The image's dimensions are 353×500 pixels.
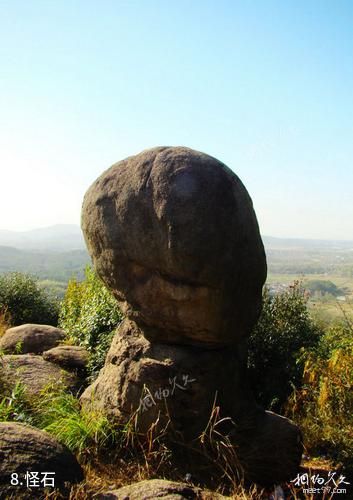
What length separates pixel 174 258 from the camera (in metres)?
5.53

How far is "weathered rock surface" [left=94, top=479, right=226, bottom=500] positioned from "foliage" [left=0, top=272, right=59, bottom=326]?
34.4 feet

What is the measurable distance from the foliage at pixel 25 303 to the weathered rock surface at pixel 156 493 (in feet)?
34.4

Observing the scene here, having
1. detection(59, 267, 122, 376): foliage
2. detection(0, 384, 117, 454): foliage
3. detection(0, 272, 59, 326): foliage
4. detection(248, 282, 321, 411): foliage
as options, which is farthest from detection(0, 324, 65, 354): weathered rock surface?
detection(0, 272, 59, 326): foliage

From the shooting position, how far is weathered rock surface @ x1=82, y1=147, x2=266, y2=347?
5473 millimetres

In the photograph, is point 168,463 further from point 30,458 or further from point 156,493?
point 30,458

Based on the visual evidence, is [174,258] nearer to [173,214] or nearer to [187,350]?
[173,214]

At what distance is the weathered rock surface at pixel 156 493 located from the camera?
165 inches

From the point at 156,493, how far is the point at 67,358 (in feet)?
14.0

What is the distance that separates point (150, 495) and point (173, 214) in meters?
2.78

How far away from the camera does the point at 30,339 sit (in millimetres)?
9422

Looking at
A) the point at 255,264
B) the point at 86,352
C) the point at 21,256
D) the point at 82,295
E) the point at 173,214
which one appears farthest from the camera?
the point at 21,256

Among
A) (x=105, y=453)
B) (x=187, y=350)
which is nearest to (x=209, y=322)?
(x=187, y=350)

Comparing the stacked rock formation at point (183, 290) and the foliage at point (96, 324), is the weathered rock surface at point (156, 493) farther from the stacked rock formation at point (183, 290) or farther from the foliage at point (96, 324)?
the foliage at point (96, 324)

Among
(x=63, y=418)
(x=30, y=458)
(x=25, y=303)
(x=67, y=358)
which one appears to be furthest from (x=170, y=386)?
(x=25, y=303)
